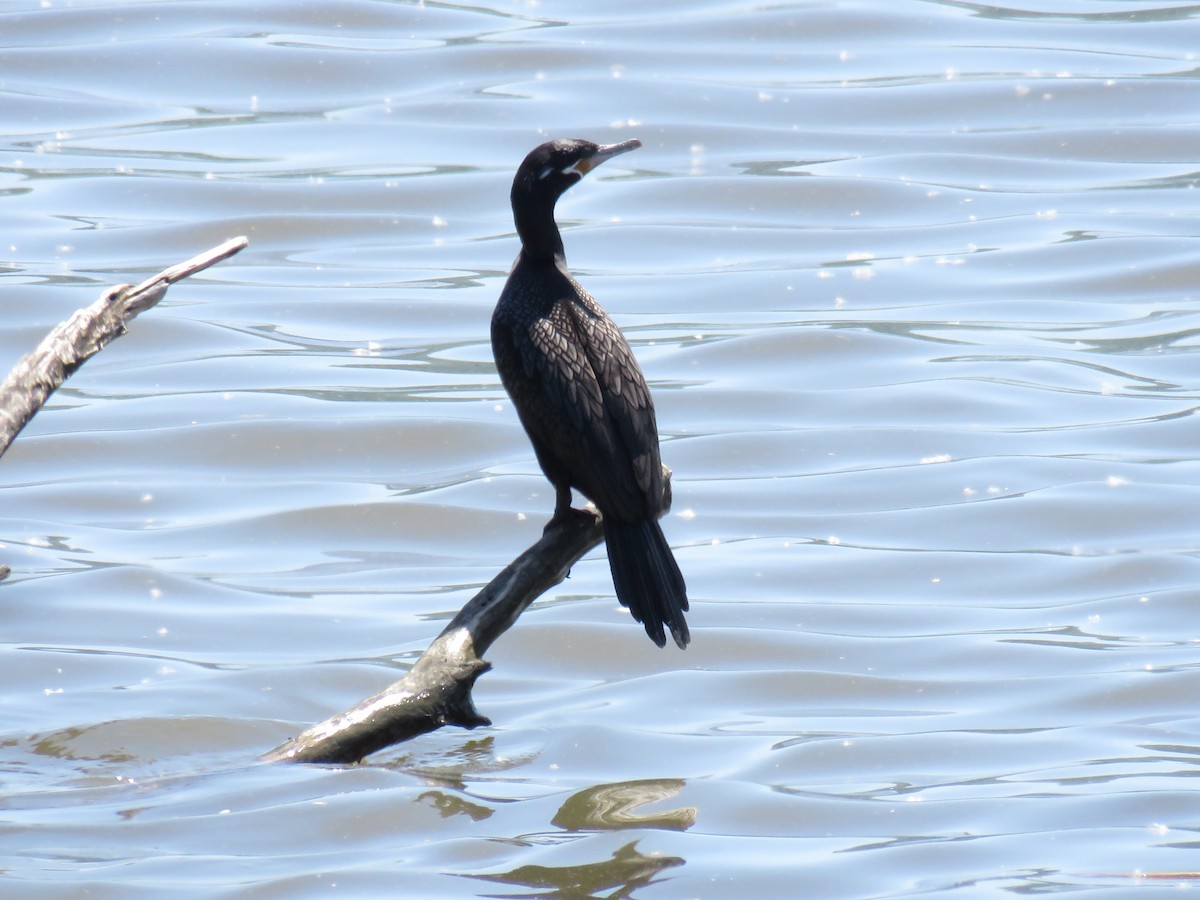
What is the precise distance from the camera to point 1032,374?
11039mm

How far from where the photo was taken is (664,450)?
10.2 m

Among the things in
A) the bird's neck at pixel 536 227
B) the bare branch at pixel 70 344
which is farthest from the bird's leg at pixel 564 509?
the bare branch at pixel 70 344

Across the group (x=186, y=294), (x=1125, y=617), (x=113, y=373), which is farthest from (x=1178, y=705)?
(x=186, y=294)

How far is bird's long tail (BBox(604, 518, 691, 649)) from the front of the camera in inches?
224

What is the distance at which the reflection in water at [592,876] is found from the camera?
17.8 feet

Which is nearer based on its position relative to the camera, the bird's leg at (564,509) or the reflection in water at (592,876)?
the reflection in water at (592,876)

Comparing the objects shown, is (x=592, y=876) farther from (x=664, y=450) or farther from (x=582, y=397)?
(x=664, y=450)

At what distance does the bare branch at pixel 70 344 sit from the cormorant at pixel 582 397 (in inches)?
38.5

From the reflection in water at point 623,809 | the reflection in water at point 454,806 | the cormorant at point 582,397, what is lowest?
the reflection in water at point 623,809

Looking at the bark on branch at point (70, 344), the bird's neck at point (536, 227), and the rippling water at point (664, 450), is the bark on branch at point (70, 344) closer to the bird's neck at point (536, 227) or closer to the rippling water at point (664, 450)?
the bird's neck at point (536, 227)

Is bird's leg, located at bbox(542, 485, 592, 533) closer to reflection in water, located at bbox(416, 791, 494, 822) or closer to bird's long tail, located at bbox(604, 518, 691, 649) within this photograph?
bird's long tail, located at bbox(604, 518, 691, 649)

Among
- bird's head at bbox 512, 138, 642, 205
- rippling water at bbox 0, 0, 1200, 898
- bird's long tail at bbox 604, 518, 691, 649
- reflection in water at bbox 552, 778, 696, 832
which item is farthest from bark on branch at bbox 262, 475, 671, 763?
bird's head at bbox 512, 138, 642, 205

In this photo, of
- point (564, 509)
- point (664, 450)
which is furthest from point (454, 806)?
point (664, 450)

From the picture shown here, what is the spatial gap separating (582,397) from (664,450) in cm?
431
